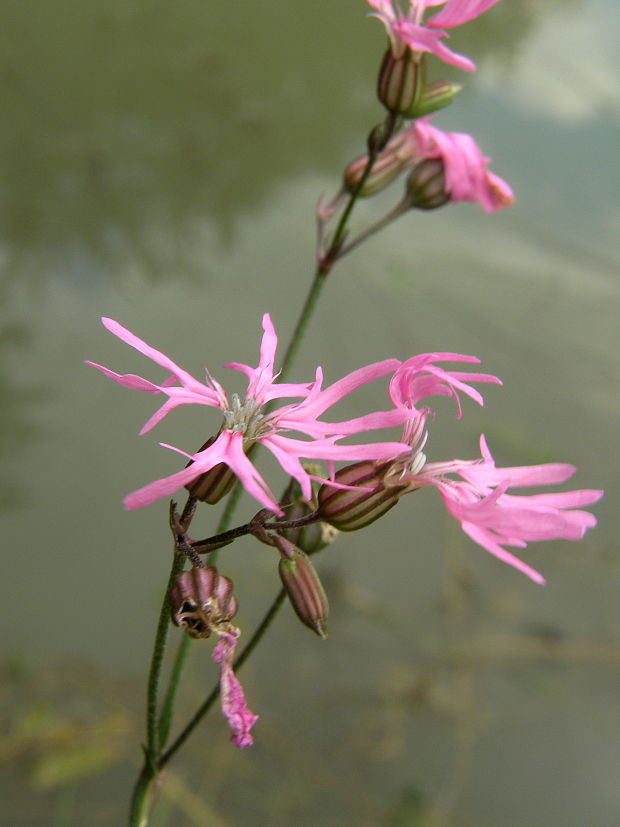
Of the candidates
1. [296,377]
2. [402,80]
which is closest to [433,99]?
[402,80]

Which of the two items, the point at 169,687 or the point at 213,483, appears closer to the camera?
the point at 213,483

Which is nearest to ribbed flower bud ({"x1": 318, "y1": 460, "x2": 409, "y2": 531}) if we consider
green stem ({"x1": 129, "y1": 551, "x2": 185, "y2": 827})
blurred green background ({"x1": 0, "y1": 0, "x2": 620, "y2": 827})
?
green stem ({"x1": 129, "y1": 551, "x2": 185, "y2": 827})

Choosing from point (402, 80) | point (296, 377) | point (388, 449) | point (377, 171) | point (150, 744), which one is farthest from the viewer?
point (296, 377)

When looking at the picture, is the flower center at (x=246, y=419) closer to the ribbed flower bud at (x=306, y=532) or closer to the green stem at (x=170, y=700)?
the ribbed flower bud at (x=306, y=532)

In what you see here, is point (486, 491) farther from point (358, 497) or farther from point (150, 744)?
point (150, 744)

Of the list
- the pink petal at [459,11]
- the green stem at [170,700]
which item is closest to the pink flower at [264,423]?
the green stem at [170,700]

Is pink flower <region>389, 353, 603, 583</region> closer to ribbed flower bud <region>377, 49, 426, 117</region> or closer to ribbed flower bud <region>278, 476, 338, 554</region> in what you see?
ribbed flower bud <region>278, 476, 338, 554</region>
